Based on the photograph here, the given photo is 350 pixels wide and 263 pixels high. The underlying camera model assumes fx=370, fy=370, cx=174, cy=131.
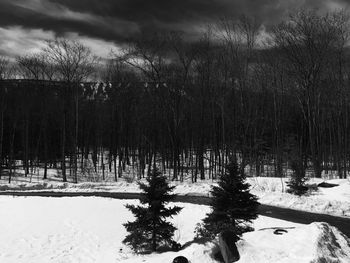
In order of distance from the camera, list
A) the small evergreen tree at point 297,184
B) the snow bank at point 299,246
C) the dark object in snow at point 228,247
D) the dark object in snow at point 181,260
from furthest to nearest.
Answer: the small evergreen tree at point 297,184
the dark object in snow at point 181,260
the dark object in snow at point 228,247
the snow bank at point 299,246

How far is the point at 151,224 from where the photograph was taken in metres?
13.0

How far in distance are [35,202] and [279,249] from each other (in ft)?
67.5

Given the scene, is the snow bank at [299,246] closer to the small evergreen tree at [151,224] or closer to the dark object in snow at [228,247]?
the dark object in snow at [228,247]

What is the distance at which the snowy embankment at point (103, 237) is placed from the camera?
8.75 metres

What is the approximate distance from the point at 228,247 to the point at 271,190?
19.2 meters

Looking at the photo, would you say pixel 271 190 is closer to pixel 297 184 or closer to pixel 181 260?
pixel 297 184

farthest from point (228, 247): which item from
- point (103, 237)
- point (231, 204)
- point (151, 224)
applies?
point (103, 237)

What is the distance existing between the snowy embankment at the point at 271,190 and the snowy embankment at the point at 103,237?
18.3 feet

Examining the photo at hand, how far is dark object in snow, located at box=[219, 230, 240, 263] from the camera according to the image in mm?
9273

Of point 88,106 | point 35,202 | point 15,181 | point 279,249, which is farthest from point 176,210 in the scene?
point 88,106

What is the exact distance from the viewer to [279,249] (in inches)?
346

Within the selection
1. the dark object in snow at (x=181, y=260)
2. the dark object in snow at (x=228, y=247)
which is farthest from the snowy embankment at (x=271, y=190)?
the dark object in snow at (x=181, y=260)

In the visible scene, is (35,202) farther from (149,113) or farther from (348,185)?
(149,113)

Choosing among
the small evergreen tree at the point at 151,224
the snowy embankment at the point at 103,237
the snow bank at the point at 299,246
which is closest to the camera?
the snow bank at the point at 299,246
